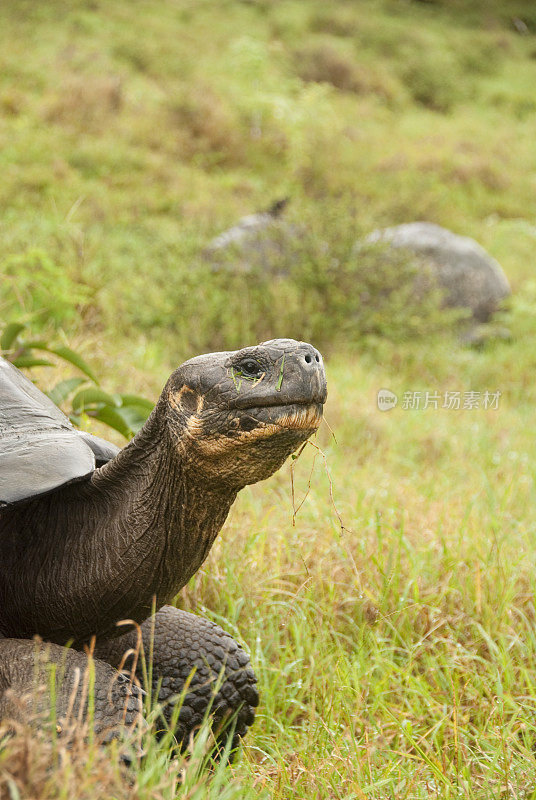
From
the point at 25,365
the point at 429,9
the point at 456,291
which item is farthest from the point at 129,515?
the point at 429,9

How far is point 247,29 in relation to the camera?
55.9 feet

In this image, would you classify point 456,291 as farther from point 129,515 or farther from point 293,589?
point 129,515

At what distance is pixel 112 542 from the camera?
1.59 metres

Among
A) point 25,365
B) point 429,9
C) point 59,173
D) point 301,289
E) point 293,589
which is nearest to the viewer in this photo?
point 293,589

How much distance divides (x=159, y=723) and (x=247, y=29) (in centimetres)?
1773

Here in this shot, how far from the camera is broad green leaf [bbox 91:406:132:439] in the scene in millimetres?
2553

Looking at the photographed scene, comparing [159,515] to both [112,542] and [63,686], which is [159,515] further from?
[63,686]

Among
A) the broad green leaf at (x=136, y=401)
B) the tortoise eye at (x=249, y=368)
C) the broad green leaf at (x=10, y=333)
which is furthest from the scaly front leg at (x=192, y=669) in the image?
the broad green leaf at (x=10, y=333)

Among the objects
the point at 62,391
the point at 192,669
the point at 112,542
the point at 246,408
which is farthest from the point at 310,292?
the point at 246,408

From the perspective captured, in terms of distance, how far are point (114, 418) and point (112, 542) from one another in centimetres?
104

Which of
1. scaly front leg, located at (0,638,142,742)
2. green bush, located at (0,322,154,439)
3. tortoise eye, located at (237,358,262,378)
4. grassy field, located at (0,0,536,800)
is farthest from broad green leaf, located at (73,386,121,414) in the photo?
tortoise eye, located at (237,358,262,378)

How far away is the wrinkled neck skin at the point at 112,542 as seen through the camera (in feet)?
5.01

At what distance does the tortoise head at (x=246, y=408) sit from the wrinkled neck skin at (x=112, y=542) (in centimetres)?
6

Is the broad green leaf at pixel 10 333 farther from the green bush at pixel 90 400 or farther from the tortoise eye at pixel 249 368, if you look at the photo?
the tortoise eye at pixel 249 368
